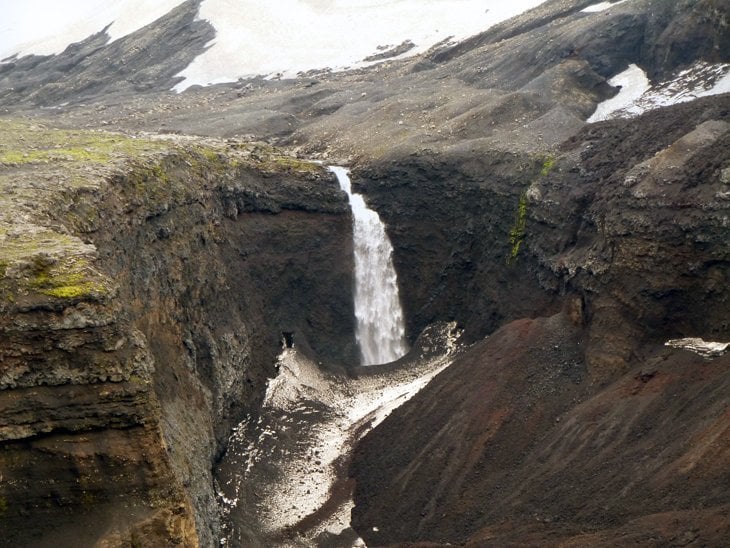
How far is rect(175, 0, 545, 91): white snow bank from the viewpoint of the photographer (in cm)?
7269

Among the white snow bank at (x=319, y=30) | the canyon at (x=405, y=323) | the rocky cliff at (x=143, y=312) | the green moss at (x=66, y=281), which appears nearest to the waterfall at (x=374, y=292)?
the canyon at (x=405, y=323)

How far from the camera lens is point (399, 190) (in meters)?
41.6

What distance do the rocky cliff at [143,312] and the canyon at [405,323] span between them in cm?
7

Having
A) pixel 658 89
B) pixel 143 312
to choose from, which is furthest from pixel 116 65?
pixel 143 312

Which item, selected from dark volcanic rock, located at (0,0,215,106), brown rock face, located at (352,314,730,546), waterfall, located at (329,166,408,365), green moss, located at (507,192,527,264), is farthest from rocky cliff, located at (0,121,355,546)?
dark volcanic rock, located at (0,0,215,106)

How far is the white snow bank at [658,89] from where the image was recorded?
41.9m

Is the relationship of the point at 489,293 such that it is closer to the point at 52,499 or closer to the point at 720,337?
the point at 720,337

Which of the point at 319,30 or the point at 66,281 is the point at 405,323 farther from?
the point at 319,30

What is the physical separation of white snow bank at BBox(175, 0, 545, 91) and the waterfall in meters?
31.7

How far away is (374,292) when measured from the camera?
4106 centimetres

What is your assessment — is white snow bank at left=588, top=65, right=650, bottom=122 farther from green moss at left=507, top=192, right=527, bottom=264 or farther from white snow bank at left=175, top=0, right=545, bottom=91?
white snow bank at left=175, top=0, right=545, bottom=91

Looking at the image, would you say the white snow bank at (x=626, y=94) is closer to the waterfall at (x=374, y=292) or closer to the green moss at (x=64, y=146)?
the waterfall at (x=374, y=292)

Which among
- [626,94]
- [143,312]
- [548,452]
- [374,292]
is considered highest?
[143,312]

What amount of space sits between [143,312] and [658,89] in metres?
31.0
